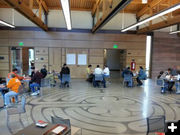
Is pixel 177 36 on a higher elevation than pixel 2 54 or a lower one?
higher

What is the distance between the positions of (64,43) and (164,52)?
789 cm

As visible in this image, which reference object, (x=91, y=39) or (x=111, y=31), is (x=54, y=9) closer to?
Answer: (x=91, y=39)

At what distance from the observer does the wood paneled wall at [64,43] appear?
10.1 metres

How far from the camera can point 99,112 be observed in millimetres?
4312

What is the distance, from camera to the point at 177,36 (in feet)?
37.1

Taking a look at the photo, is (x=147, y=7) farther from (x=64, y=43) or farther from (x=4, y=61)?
(x=4, y=61)

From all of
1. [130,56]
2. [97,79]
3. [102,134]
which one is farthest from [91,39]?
[102,134]

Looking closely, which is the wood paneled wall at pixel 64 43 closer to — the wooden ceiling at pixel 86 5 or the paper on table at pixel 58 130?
the wooden ceiling at pixel 86 5

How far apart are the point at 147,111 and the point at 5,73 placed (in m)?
9.83

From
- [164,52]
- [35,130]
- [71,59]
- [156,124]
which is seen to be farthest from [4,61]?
[164,52]

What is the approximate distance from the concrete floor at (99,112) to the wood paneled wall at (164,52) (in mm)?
5891

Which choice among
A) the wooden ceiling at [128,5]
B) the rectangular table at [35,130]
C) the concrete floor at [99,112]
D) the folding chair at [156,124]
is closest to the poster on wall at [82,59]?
the wooden ceiling at [128,5]

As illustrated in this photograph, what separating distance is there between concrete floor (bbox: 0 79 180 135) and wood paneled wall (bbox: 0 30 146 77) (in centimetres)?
508

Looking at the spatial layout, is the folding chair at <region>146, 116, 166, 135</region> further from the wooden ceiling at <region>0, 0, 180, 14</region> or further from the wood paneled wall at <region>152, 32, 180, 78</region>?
the wood paneled wall at <region>152, 32, 180, 78</region>
